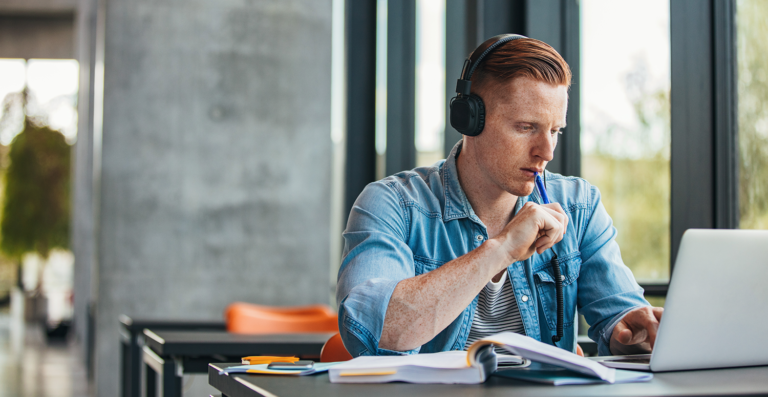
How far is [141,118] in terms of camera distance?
397 centimetres

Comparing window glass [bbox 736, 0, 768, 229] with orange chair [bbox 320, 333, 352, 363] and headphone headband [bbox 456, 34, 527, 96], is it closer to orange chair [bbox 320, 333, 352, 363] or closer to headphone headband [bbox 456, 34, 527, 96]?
headphone headband [bbox 456, 34, 527, 96]

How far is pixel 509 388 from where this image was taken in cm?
83

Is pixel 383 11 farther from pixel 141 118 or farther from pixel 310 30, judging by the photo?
pixel 141 118

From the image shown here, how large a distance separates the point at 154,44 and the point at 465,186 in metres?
3.08

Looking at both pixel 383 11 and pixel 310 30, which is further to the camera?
pixel 310 30

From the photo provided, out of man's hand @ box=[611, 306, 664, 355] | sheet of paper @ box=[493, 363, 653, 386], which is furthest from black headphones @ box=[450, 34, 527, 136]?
sheet of paper @ box=[493, 363, 653, 386]

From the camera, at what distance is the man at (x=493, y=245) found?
118cm

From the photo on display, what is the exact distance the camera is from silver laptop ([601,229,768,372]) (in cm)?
91

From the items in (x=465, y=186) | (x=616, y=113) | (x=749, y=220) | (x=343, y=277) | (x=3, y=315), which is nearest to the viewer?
(x=343, y=277)

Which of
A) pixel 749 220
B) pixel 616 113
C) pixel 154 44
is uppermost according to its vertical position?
pixel 154 44

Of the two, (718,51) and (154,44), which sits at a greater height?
(154,44)

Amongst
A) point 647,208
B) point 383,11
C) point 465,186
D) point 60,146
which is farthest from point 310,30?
point 60,146

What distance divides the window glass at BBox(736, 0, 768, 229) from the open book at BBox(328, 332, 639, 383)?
1105 mm

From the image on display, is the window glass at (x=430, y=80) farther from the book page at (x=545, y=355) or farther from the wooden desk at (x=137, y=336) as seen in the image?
the book page at (x=545, y=355)
